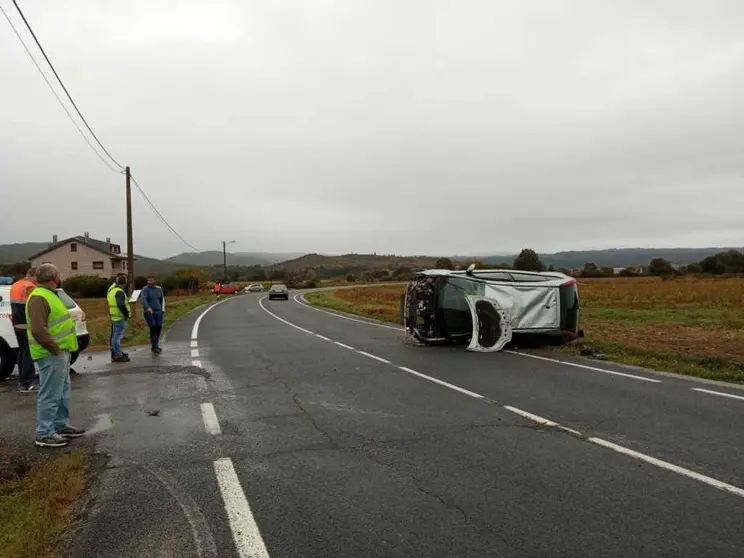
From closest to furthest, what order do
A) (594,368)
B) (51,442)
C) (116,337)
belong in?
(51,442)
(594,368)
(116,337)

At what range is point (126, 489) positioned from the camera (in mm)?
4297

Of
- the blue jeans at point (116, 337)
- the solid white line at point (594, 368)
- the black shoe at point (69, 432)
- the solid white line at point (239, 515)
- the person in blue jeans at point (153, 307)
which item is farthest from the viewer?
the person in blue jeans at point (153, 307)

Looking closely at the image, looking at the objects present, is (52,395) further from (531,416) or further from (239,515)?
(531,416)

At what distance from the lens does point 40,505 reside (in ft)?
13.0

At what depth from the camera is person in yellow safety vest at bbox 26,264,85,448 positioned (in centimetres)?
563

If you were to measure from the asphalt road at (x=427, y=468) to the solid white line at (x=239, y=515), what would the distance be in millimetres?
15

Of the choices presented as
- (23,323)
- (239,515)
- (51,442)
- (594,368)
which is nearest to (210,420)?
(51,442)

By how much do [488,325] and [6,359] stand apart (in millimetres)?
9059

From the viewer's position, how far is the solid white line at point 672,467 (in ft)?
13.6

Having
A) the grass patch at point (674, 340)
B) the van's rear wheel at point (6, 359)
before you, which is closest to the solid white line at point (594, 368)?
the grass patch at point (674, 340)

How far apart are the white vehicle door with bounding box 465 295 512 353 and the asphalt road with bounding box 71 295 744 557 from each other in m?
2.83

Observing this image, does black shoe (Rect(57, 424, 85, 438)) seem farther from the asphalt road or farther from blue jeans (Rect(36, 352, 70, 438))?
the asphalt road

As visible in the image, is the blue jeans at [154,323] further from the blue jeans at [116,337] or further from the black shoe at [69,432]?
the black shoe at [69,432]

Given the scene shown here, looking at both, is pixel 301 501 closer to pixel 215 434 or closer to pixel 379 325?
pixel 215 434
